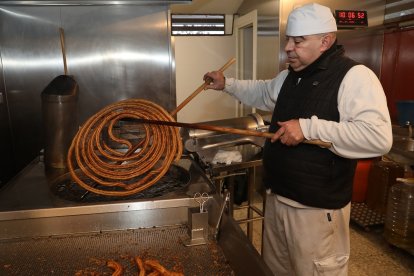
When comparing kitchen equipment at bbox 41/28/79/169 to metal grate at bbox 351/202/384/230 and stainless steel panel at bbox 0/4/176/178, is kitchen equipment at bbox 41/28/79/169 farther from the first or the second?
metal grate at bbox 351/202/384/230

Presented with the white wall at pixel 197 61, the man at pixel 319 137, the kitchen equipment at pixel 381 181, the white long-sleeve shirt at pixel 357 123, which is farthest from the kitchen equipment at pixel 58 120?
the white wall at pixel 197 61

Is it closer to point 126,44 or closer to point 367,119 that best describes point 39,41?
point 126,44

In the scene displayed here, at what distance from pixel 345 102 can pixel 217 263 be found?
0.91 m

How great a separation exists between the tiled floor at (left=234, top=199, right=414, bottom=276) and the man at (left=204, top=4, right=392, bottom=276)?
3.24 ft

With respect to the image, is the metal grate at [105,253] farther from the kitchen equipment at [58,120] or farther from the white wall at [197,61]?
the white wall at [197,61]

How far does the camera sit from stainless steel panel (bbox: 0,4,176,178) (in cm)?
262

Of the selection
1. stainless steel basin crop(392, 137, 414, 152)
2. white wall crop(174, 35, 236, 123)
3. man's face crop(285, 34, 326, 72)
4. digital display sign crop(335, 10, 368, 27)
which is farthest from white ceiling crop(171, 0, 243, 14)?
man's face crop(285, 34, 326, 72)

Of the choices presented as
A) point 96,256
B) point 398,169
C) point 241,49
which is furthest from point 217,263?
point 241,49

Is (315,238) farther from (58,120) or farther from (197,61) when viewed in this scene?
(197,61)

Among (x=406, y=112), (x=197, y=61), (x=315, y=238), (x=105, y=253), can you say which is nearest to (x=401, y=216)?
(x=406, y=112)

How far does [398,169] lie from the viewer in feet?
9.87

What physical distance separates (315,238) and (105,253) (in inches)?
39.3

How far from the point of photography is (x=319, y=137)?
1.43 metres

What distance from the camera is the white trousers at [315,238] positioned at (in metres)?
1.62
